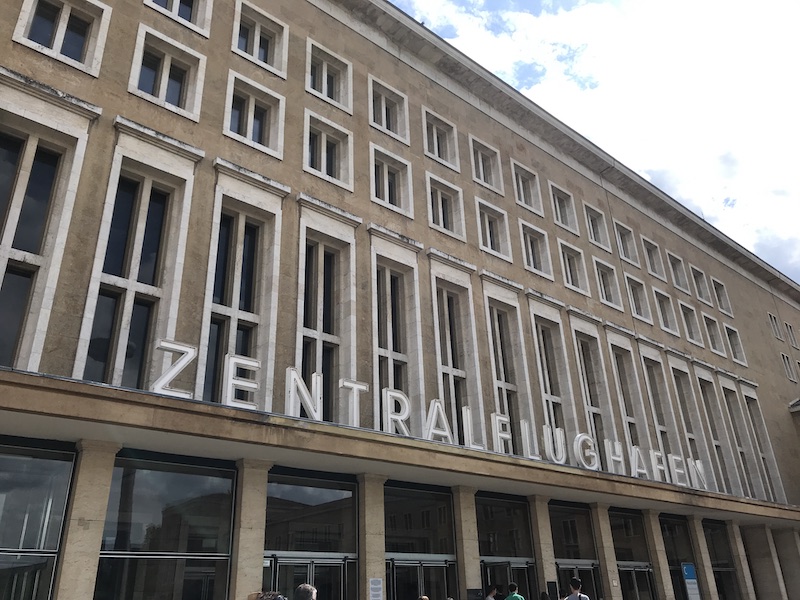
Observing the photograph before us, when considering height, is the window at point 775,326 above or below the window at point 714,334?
above

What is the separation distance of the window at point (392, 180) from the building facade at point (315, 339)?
119 mm

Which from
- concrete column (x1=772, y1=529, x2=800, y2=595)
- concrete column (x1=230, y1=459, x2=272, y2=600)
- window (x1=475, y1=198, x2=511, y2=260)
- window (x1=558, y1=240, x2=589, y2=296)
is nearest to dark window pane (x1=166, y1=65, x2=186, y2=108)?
concrete column (x1=230, y1=459, x2=272, y2=600)

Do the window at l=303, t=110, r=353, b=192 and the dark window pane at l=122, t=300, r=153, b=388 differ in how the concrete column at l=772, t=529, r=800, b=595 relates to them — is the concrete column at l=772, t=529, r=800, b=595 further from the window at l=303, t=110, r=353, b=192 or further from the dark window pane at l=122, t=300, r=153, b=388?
the dark window pane at l=122, t=300, r=153, b=388

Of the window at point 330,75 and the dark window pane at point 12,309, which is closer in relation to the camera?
the dark window pane at point 12,309

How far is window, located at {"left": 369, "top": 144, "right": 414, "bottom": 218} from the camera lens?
22172 millimetres

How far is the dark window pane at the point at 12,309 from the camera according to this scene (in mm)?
13250

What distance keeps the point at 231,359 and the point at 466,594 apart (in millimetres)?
9234

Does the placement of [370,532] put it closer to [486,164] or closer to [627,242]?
[486,164]

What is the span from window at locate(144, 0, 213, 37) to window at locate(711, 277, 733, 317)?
108 feet

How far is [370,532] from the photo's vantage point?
53.0 feet

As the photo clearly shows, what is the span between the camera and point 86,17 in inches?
677

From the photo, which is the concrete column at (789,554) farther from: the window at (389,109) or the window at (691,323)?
the window at (389,109)

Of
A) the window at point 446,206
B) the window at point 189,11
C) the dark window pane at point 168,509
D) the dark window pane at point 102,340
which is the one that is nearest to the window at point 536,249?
the window at point 446,206

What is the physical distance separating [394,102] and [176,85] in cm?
886
